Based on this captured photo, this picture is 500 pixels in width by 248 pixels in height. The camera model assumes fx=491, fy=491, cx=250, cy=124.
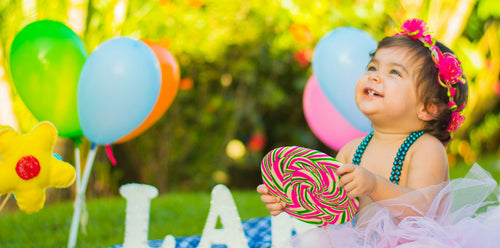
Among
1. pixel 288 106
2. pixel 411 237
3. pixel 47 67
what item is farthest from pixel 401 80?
pixel 288 106

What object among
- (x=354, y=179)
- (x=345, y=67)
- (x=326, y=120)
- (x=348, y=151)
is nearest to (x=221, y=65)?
(x=326, y=120)

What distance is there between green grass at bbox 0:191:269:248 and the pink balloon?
0.70 metres

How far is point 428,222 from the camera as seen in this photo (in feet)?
4.13

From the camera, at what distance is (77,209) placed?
6.56 feet

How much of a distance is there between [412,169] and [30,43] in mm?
1498

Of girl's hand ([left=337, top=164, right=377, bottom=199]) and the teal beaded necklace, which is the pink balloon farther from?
girl's hand ([left=337, top=164, right=377, bottom=199])

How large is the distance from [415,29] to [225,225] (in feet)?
3.05

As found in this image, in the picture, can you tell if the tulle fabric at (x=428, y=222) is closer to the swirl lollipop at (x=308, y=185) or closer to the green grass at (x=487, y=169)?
the swirl lollipop at (x=308, y=185)

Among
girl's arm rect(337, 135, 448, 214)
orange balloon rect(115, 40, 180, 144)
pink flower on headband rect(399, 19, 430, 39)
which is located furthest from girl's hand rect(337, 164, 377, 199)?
orange balloon rect(115, 40, 180, 144)

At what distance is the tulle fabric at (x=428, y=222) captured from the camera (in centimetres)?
125

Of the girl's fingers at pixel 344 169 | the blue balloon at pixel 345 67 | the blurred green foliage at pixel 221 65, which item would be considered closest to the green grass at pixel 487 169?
the blurred green foliage at pixel 221 65

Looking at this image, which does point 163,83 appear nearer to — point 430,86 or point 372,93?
point 372,93

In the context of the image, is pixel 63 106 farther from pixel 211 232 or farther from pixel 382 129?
pixel 382 129

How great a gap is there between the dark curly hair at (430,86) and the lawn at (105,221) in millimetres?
1401
